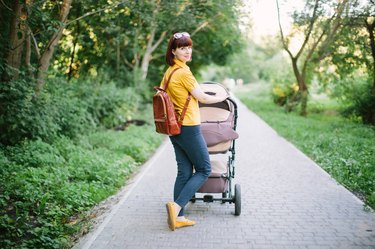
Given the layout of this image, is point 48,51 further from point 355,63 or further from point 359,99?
point 355,63

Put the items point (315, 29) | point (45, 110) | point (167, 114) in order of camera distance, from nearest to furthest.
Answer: point (167, 114) → point (45, 110) → point (315, 29)

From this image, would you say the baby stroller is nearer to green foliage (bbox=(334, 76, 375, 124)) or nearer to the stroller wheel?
the stroller wheel

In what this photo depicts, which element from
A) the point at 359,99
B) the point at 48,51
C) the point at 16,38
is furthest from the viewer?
the point at 359,99

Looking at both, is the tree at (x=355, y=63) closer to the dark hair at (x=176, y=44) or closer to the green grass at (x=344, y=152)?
the green grass at (x=344, y=152)

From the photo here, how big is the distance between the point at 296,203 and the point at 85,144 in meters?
5.56

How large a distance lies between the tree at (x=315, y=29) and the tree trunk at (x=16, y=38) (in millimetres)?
10735

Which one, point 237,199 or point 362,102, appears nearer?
point 237,199

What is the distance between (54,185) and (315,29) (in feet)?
52.0

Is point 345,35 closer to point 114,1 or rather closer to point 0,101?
point 114,1

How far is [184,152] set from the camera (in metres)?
5.09

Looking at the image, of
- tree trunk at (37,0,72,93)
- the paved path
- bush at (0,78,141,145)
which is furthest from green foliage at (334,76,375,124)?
tree trunk at (37,0,72,93)

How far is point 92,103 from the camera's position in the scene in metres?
12.4

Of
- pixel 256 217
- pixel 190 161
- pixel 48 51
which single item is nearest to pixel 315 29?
pixel 48 51

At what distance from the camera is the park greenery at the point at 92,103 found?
5.93m
